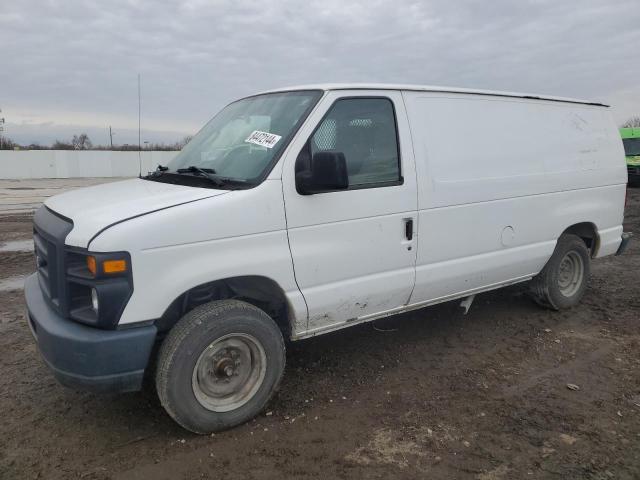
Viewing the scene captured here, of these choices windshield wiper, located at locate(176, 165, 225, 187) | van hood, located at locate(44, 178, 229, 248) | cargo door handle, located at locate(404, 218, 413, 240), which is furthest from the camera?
cargo door handle, located at locate(404, 218, 413, 240)

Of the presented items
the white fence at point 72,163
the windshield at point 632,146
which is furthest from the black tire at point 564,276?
the white fence at point 72,163

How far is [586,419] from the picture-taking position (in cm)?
352

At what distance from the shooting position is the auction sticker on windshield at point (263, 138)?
355cm

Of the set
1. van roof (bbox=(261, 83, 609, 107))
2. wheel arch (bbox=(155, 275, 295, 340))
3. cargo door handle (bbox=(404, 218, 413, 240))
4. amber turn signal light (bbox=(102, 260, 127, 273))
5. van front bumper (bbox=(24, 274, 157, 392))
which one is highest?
van roof (bbox=(261, 83, 609, 107))

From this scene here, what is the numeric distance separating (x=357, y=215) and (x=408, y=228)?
0.51m

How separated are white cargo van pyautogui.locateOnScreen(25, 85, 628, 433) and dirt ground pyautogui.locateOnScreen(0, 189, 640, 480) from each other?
352 mm

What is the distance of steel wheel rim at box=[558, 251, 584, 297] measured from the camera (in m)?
5.71

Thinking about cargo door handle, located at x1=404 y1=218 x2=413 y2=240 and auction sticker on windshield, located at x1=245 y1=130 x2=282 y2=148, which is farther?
cargo door handle, located at x1=404 y1=218 x2=413 y2=240

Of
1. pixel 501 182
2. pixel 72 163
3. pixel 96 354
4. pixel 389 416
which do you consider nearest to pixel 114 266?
pixel 96 354

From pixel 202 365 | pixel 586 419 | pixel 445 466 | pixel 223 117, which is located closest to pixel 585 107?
pixel 586 419

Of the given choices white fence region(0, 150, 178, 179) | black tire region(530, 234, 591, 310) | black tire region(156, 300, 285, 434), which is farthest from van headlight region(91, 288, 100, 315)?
white fence region(0, 150, 178, 179)

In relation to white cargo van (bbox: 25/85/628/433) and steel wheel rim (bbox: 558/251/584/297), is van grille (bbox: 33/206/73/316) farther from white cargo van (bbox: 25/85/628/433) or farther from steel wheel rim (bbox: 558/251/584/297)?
steel wheel rim (bbox: 558/251/584/297)

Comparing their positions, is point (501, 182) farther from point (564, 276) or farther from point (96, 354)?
point (96, 354)

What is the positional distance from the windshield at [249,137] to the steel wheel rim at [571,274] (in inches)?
141
